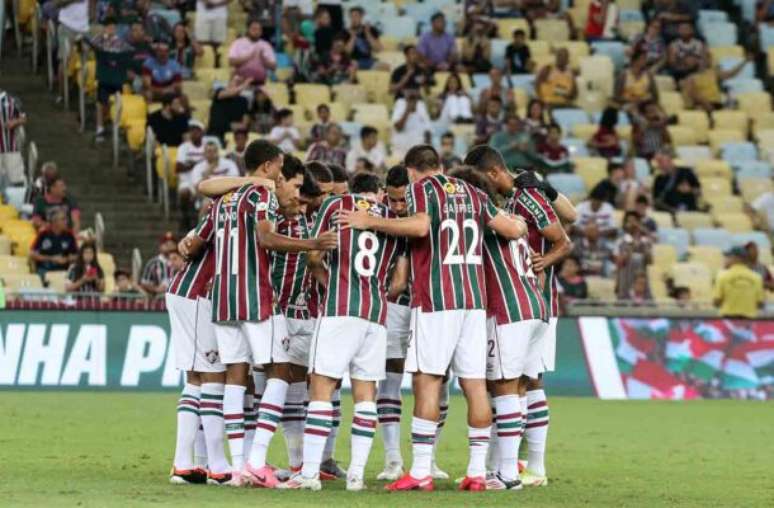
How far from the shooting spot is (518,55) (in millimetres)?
30703

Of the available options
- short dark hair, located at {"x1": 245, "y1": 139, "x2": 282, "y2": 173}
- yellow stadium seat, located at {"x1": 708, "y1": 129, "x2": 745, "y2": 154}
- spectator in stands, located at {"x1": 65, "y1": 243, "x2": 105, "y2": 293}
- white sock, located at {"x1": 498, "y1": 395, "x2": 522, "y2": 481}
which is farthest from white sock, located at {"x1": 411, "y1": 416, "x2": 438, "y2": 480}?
yellow stadium seat, located at {"x1": 708, "y1": 129, "x2": 745, "y2": 154}

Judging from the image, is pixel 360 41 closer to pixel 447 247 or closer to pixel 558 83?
pixel 558 83

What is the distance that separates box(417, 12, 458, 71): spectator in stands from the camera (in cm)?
3012

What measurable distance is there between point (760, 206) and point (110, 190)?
10.2 metres

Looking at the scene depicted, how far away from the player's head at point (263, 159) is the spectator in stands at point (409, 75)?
16.2 metres

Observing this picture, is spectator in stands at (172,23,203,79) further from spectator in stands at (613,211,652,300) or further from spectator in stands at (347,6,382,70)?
spectator in stands at (613,211,652,300)

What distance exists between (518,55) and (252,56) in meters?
4.88

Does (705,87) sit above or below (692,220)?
above

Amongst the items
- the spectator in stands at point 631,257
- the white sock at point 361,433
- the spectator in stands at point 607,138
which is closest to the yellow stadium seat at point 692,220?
the spectator in stands at point 607,138

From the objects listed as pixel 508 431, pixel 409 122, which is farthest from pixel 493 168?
pixel 409 122

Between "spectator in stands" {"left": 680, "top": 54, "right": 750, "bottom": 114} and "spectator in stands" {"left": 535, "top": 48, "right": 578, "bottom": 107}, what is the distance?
243cm

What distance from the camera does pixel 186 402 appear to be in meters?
13.1

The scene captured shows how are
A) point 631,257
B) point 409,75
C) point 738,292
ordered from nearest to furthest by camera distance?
point 738,292, point 631,257, point 409,75

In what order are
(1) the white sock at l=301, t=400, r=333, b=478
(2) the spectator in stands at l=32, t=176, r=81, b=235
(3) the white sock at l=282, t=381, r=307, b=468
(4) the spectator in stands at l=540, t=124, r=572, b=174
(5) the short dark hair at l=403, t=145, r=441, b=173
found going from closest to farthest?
1. (1) the white sock at l=301, t=400, r=333, b=478
2. (5) the short dark hair at l=403, t=145, r=441, b=173
3. (3) the white sock at l=282, t=381, r=307, b=468
4. (2) the spectator in stands at l=32, t=176, r=81, b=235
5. (4) the spectator in stands at l=540, t=124, r=572, b=174
